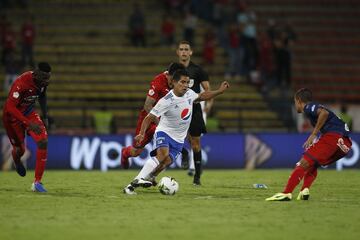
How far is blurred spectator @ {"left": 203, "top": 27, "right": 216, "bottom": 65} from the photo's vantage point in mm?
30672

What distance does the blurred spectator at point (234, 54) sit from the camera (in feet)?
102

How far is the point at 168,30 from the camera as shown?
3128 cm

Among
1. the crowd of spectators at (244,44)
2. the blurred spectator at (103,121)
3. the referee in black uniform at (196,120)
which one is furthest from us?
the crowd of spectators at (244,44)

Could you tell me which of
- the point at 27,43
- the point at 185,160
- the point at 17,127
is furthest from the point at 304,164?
the point at 27,43

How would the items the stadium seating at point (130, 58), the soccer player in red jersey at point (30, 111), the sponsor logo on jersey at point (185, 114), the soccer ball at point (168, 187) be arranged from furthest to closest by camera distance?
the stadium seating at point (130, 58) < the soccer player in red jersey at point (30, 111) < the sponsor logo on jersey at point (185, 114) < the soccer ball at point (168, 187)

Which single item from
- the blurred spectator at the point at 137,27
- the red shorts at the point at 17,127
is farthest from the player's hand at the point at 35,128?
the blurred spectator at the point at 137,27

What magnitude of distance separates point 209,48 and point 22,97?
1620 cm

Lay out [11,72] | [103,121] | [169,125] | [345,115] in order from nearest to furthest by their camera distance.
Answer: [169,125] < [103,121] < [345,115] < [11,72]

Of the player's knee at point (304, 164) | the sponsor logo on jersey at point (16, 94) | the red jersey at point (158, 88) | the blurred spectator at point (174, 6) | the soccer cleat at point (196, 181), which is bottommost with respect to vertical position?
the soccer cleat at point (196, 181)

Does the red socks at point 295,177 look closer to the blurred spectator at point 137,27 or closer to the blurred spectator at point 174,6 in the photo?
the blurred spectator at point 137,27

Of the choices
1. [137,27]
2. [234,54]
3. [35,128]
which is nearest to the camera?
[35,128]

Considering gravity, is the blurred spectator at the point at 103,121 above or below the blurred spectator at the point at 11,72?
below

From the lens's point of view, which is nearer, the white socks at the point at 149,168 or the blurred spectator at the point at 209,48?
the white socks at the point at 149,168

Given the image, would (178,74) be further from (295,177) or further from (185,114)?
(295,177)
